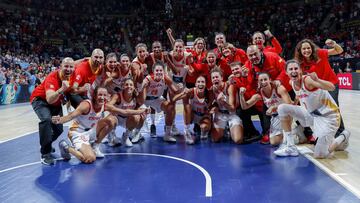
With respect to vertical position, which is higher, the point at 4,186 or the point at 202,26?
the point at 202,26

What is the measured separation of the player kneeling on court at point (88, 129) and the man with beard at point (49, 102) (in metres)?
0.25

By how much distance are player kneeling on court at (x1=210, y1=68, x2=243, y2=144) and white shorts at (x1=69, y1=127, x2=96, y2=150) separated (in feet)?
6.97

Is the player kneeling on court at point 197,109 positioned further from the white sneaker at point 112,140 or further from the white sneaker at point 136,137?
the white sneaker at point 112,140

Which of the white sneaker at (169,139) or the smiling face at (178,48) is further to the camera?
the smiling face at (178,48)

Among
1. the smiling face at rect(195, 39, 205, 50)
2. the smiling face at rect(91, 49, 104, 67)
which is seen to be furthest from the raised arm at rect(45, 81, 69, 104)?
the smiling face at rect(195, 39, 205, 50)

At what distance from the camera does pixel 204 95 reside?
5750 mm

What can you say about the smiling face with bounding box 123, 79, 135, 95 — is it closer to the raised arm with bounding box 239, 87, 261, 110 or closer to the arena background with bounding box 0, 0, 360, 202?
the arena background with bounding box 0, 0, 360, 202

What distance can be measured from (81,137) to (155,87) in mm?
1850

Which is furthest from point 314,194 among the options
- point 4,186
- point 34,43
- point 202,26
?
Answer: point 202,26

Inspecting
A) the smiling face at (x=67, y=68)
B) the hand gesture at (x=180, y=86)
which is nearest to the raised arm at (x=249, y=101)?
the hand gesture at (x=180, y=86)

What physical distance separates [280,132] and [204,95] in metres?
1.48

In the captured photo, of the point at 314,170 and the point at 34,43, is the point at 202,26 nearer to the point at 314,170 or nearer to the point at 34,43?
the point at 34,43

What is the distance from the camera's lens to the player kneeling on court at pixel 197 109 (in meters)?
5.58

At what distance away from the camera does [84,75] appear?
196 inches
